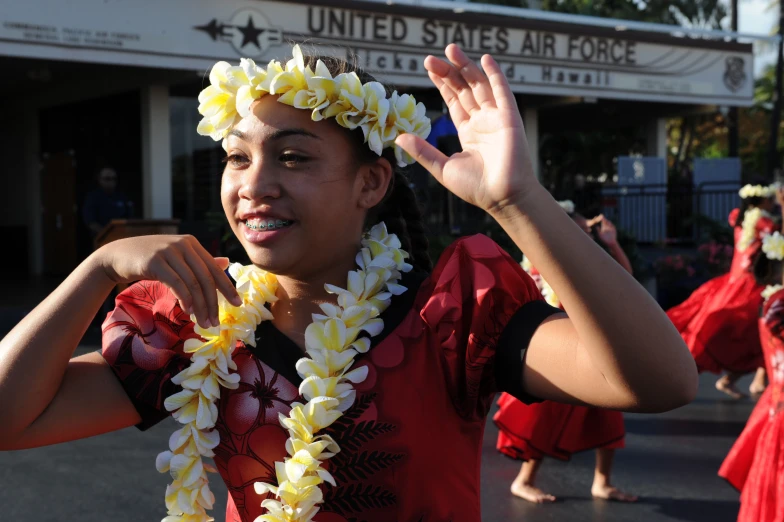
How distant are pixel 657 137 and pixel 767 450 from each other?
16398mm

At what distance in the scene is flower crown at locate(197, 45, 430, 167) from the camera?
1897 millimetres

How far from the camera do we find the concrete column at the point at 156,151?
13.9 meters

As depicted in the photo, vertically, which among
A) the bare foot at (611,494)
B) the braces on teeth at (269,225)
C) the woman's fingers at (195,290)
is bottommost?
the bare foot at (611,494)

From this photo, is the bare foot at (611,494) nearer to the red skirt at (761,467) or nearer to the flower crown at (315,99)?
the red skirt at (761,467)

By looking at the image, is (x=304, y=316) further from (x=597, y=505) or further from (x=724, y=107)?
(x=724, y=107)

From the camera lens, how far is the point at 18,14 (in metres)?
11.5

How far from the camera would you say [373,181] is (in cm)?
203

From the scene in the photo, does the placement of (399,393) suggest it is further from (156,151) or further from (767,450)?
(156,151)

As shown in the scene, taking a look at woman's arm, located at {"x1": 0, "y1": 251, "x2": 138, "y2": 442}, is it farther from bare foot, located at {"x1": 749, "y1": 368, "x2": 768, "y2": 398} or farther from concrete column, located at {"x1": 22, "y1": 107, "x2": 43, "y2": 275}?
concrete column, located at {"x1": 22, "y1": 107, "x2": 43, "y2": 275}

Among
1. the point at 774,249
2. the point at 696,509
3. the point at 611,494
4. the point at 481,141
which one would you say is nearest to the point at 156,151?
the point at 611,494

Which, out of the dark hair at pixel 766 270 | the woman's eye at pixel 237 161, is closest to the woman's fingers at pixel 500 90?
the woman's eye at pixel 237 161

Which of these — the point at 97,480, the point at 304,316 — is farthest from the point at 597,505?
the point at 304,316

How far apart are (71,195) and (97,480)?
11.6 meters

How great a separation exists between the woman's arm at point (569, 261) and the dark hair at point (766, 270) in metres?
4.21
